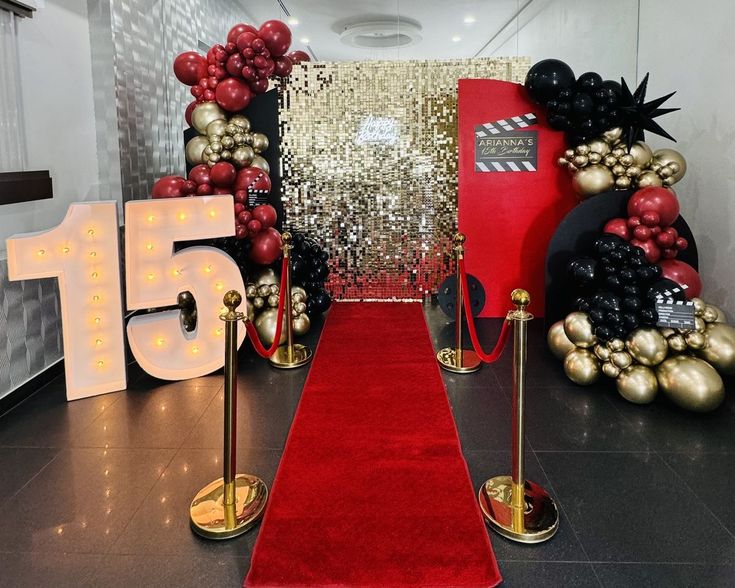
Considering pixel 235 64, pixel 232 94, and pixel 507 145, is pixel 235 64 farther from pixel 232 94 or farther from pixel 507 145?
pixel 507 145

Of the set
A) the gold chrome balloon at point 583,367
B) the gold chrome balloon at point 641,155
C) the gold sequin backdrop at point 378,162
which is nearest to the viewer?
the gold chrome balloon at point 583,367

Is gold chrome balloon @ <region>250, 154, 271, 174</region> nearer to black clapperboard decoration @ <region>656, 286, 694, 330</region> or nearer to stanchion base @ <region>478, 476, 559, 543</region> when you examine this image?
black clapperboard decoration @ <region>656, 286, 694, 330</region>

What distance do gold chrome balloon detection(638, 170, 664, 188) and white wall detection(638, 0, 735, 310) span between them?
23.3 inches

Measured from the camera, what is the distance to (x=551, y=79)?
15.0 ft

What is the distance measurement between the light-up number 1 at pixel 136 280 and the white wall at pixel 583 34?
4742mm

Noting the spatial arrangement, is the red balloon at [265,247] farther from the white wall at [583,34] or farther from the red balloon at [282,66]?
the white wall at [583,34]

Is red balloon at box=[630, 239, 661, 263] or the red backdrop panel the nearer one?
red balloon at box=[630, 239, 661, 263]

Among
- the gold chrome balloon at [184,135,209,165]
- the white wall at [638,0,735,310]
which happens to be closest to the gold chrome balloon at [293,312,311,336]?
the gold chrome balloon at [184,135,209,165]

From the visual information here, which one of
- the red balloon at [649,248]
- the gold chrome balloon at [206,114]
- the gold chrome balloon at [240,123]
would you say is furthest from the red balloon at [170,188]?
the red balloon at [649,248]

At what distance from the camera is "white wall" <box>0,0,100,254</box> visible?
3777mm

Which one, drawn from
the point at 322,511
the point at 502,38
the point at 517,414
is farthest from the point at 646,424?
the point at 502,38

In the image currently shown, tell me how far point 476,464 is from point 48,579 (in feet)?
6.07

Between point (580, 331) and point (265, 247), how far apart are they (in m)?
2.55

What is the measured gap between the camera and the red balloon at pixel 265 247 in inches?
187
